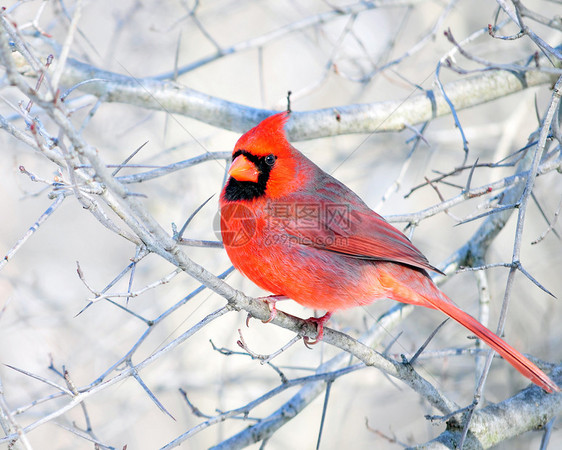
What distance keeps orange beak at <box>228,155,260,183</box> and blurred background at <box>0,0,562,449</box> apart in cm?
99

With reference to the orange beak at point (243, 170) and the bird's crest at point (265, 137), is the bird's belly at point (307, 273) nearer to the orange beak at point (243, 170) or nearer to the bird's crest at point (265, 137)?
the orange beak at point (243, 170)

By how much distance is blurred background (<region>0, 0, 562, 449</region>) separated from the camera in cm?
428

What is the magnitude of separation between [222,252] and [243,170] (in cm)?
206

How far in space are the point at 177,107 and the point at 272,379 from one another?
2133 mm

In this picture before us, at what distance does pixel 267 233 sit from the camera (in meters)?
2.52

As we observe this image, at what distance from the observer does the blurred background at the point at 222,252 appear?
169 inches

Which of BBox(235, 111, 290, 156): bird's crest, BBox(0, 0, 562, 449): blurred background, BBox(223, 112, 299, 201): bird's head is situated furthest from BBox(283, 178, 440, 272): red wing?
BBox(0, 0, 562, 449): blurred background

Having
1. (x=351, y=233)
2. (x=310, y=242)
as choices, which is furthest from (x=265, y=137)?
(x=351, y=233)

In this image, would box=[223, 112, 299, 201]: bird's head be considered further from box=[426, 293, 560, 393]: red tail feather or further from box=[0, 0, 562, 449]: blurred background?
box=[426, 293, 560, 393]: red tail feather

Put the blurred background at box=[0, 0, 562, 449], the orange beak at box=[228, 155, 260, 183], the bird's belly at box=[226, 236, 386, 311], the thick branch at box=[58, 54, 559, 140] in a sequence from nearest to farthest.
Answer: the bird's belly at box=[226, 236, 386, 311]
the orange beak at box=[228, 155, 260, 183]
the thick branch at box=[58, 54, 559, 140]
the blurred background at box=[0, 0, 562, 449]

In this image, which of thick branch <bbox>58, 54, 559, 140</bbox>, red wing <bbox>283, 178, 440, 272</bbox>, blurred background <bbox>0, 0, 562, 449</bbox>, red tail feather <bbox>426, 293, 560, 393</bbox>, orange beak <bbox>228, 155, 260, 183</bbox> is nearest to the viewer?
red tail feather <bbox>426, 293, 560, 393</bbox>

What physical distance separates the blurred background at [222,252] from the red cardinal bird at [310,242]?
898 mm

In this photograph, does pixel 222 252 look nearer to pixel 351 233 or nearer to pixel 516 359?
pixel 351 233

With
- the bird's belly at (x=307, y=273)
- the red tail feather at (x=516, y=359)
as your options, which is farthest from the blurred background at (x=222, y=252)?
the red tail feather at (x=516, y=359)
